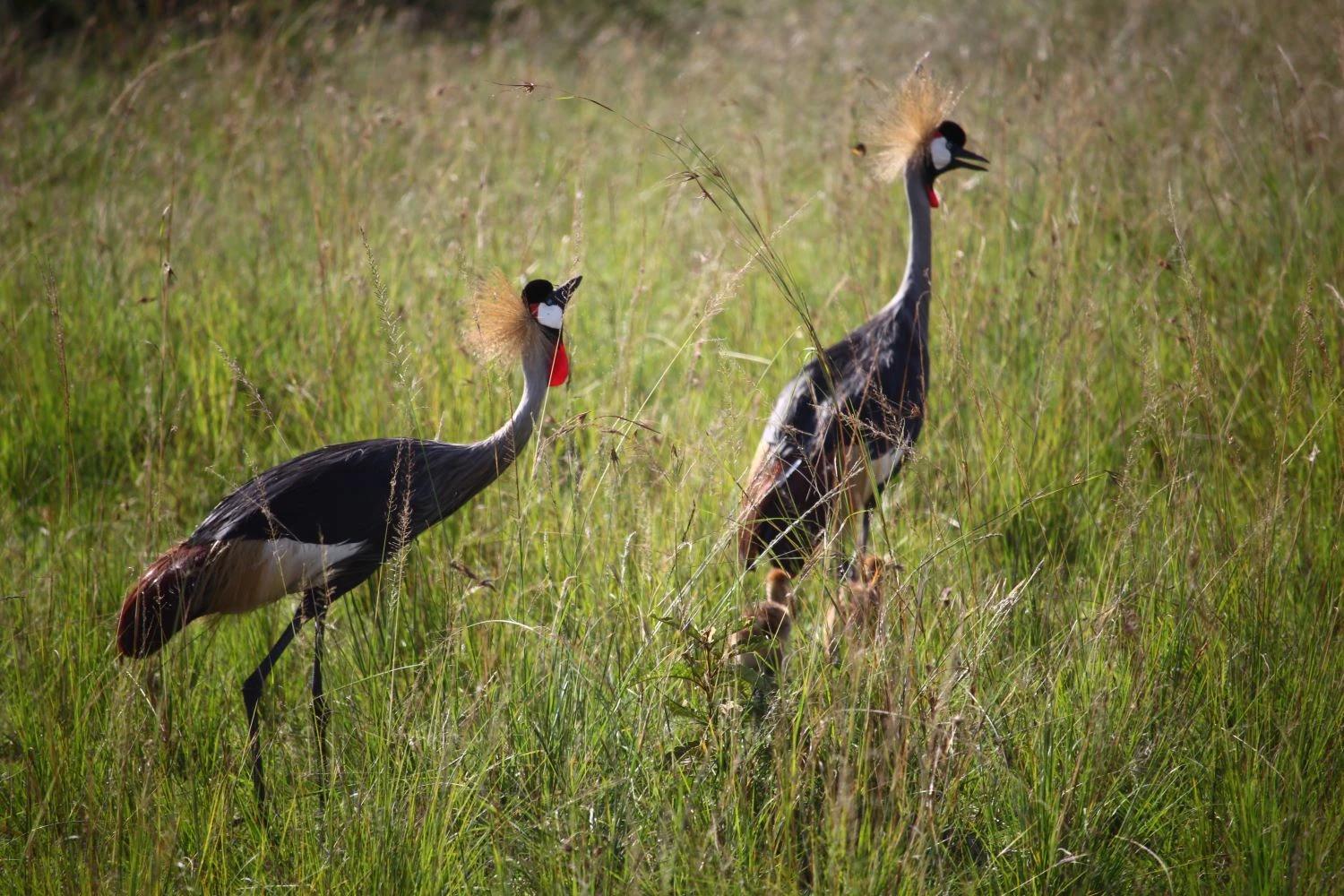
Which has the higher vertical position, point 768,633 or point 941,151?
point 941,151

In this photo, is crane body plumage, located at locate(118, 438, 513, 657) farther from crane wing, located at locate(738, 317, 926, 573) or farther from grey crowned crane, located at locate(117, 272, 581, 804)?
crane wing, located at locate(738, 317, 926, 573)

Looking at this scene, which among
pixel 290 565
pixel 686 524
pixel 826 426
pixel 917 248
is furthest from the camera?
pixel 917 248

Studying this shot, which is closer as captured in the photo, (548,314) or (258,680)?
(258,680)

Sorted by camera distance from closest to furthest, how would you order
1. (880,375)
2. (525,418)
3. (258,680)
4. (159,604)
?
(159,604) → (258,680) → (525,418) → (880,375)

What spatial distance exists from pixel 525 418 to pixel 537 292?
31 centimetres

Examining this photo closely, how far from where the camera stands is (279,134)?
5.37 meters

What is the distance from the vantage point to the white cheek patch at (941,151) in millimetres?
3568

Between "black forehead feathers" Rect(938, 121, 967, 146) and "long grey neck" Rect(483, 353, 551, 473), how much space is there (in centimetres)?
168

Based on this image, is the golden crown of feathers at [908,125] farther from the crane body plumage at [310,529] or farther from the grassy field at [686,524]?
the crane body plumage at [310,529]

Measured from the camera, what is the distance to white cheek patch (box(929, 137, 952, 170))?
3.57 m

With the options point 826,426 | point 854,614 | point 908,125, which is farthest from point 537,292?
point 908,125

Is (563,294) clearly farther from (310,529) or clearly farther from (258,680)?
(258,680)

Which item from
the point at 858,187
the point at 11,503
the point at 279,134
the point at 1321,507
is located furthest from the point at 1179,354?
the point at 279,134

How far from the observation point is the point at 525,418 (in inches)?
103
